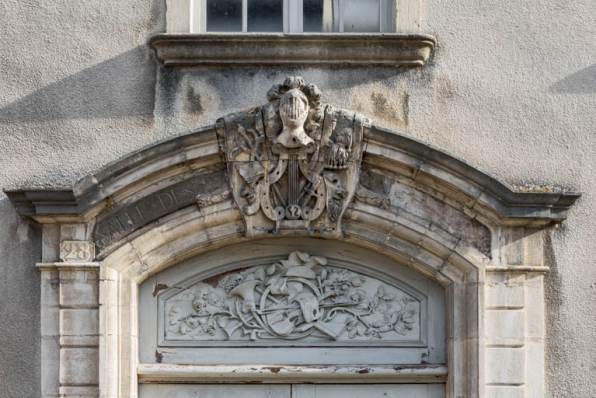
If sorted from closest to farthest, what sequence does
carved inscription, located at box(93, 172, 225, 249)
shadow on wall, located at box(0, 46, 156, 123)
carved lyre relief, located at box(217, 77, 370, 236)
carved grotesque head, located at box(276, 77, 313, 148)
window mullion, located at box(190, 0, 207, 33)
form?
carved grotesque head, located at box(276, 77, 313, 148) → carved lyre relief, located at box(217, 77, 370, 236) → carved inscription, located at box(93, 172, 225, 249) → shadow on wall, located at box(0, 46, 156, 123) → window mullion, located at box(190, 0, 207, 33)

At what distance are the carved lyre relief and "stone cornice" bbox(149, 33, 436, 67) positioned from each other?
334 millimetres

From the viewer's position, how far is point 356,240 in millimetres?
6371

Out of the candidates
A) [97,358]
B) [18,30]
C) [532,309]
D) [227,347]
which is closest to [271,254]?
[227,347]

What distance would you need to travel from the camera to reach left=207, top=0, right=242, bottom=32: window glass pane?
661 cm

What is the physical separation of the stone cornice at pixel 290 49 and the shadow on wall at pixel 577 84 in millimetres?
942

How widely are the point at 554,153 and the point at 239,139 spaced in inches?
86.6

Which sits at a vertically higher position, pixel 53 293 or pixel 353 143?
pixel 353 143

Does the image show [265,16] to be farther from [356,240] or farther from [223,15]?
[356,240]

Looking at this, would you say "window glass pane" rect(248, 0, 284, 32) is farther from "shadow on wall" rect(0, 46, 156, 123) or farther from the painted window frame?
"shadow on wall" rect(0, 46, 156, 123)

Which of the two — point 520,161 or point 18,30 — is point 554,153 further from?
point 18,30

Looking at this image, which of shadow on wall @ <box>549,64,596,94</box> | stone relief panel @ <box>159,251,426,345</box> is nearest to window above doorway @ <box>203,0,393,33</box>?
shadow on wall @ <box>549,64,596,94</box>

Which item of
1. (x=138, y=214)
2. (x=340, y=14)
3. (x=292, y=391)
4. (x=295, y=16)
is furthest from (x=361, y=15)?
(x=292, y=391)

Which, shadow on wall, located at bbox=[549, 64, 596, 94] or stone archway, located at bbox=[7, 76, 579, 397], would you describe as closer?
stone archway, located at bbox=[7, 76, 579, 397]

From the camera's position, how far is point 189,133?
613 centimetres
